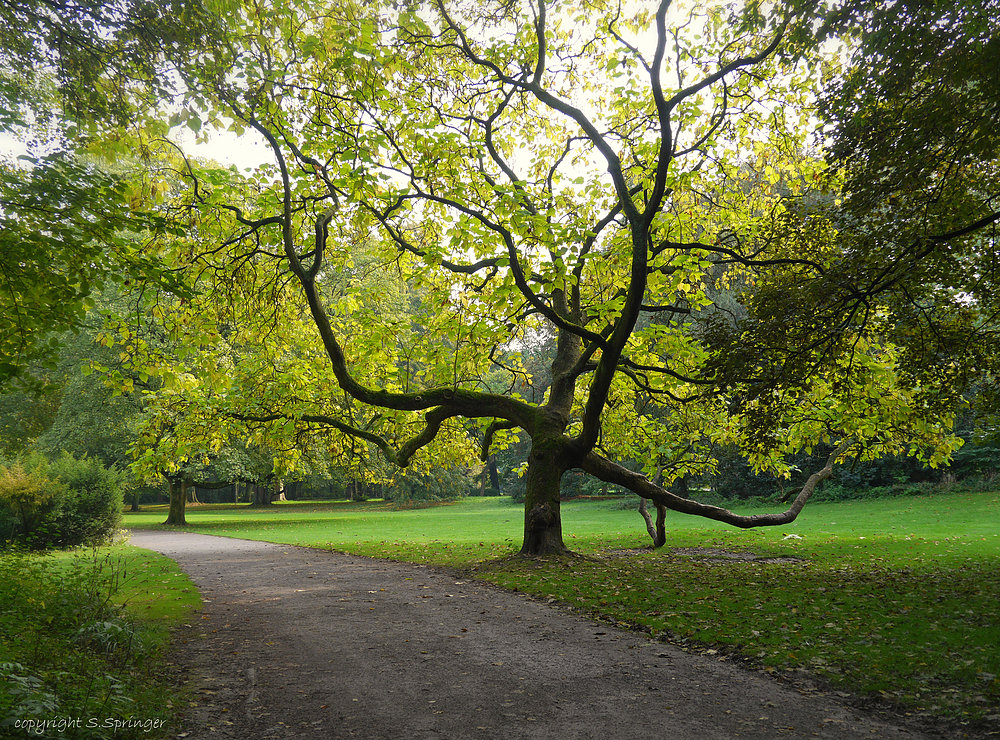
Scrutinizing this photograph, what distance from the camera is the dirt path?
4375 mm

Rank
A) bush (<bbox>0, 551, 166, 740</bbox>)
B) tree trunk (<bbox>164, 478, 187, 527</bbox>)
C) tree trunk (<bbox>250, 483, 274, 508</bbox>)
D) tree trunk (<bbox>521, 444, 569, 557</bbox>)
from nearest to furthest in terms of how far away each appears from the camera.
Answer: bush (<bbox>0, 551, 166, 740</bbox>), tree trunk (<bbox>521, 444, 569, 557</bbox>), tree trunk (<bbox>164, 478, 187, 527</bbox>), tree trunk (<bbox>250, 483, 274, 508</bbox>)

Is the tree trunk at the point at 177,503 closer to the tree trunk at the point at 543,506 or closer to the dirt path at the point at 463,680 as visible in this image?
the tree trunk at the point at 543,506

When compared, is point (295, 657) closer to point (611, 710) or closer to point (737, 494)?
point (611, 710)

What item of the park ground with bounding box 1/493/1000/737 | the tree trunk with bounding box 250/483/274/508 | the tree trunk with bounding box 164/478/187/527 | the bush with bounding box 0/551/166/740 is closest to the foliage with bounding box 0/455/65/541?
the park ground with bounding box 1/493/1000/737

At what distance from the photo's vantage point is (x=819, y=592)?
29.3ft

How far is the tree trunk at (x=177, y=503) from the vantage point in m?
30.4

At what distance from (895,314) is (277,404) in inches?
490

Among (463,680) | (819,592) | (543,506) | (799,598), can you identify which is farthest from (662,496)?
(463,680)

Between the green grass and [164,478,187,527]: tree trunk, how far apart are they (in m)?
23.6

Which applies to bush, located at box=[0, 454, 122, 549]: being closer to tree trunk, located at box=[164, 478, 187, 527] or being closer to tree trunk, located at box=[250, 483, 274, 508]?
tree trunk, located at box=[164, 478, 187, 527]

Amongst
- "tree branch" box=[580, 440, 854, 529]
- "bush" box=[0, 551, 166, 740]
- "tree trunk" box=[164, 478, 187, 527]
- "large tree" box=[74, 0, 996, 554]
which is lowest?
"tree trunk" box=[164, 478, 187, 527]

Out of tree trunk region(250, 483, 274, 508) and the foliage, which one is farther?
tree trunk region(250, 483, 274, 508)

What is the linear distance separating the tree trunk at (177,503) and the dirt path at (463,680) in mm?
24507

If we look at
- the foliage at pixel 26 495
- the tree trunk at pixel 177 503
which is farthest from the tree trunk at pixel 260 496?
the foliage at pixel 26 495
